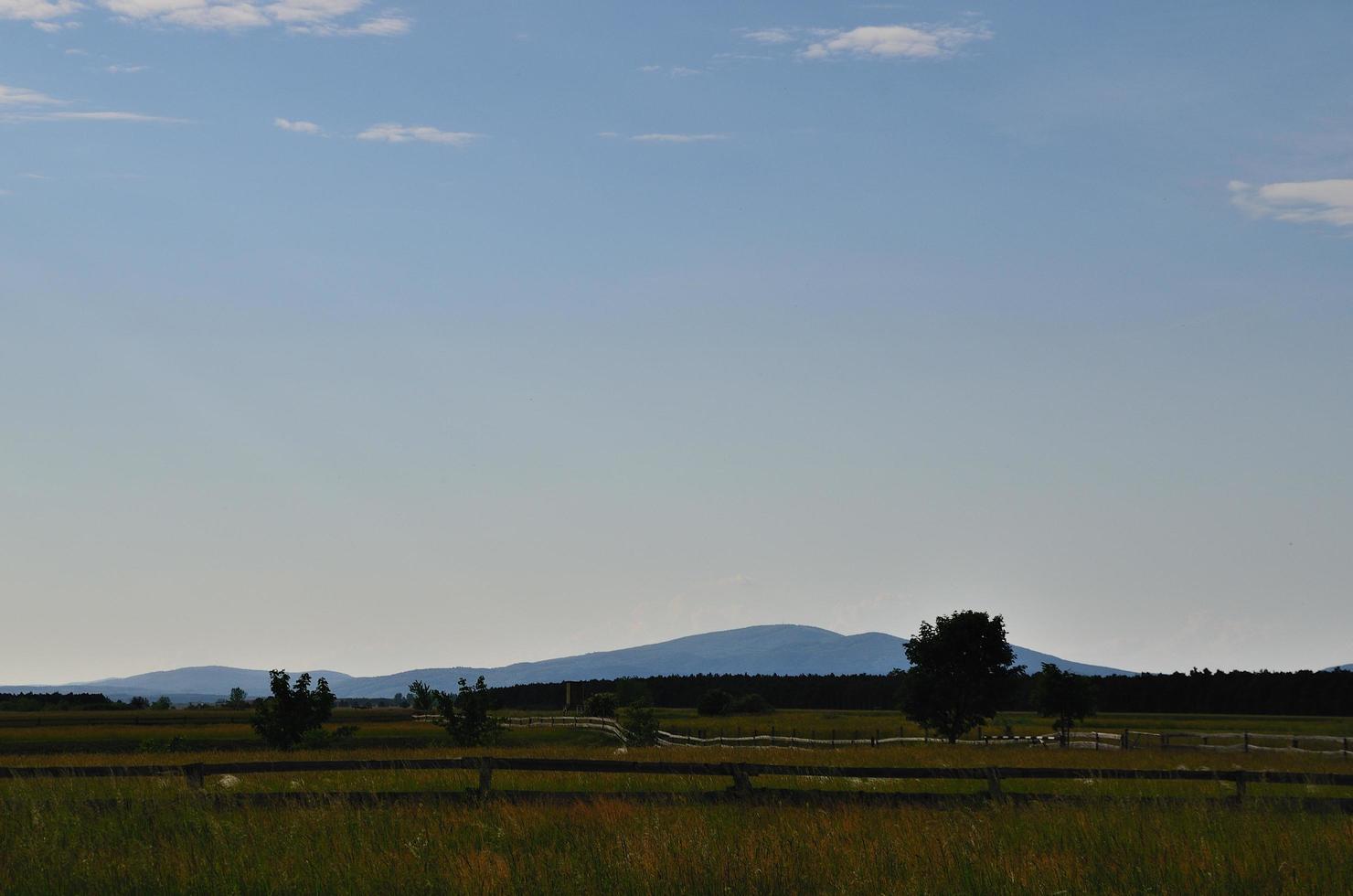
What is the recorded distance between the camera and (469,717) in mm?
51031

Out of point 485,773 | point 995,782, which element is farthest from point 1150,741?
point 485,773

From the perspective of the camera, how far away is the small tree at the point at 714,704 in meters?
134

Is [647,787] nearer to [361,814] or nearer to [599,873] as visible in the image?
[361,814]

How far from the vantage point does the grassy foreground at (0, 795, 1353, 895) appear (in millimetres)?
12203

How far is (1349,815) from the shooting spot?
16.8 metres

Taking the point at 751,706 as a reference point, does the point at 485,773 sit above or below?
above

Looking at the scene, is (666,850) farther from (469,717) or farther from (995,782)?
(469,717)

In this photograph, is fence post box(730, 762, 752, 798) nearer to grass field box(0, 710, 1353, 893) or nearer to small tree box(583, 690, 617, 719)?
grass field box(0, 710, 1353, 893)

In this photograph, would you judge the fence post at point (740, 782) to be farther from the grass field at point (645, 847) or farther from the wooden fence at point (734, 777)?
the grass field at point (645, 847)

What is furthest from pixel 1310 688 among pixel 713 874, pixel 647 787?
pixel 713 874

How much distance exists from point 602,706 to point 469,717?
5762cm

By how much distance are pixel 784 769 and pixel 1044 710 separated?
56.2 meters

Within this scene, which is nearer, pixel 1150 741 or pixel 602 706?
pixel 1150 741

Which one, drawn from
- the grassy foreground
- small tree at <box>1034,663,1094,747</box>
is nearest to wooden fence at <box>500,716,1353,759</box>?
small tree at <box>1034,663,1094,747</box>
